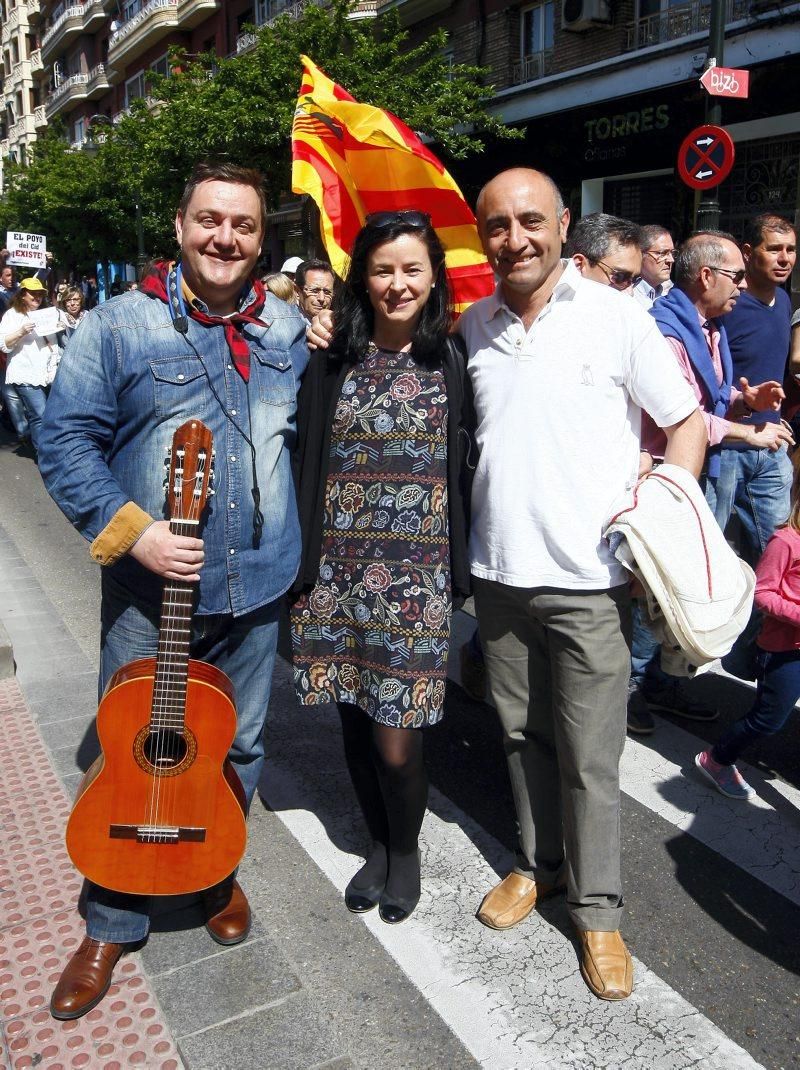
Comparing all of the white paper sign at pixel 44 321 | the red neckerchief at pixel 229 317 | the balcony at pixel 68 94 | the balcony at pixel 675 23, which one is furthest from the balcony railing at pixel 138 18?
the red neckerchief at pixel 229 317

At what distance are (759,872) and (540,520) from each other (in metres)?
1.57

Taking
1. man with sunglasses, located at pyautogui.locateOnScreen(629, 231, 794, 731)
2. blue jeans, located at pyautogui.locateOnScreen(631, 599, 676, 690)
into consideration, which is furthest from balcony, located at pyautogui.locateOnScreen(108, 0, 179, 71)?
blue jeans, located at pyautogui.locateOnScreen(631, 599, 676, 690)

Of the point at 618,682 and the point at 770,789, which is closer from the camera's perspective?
the point at 618,682

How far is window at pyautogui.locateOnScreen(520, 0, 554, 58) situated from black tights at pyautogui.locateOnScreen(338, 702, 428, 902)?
17.0m

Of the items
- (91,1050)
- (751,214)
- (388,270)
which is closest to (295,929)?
(91,1050)

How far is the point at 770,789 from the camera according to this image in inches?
146

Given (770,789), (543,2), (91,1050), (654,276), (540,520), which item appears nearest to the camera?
(91,1050)

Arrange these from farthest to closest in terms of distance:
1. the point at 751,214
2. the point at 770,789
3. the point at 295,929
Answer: the point at 751,214 → the point at 770,789 → the point at 295,929

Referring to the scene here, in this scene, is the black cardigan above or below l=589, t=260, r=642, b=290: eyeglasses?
below

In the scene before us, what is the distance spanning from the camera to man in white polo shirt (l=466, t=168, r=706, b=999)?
97.1 inches

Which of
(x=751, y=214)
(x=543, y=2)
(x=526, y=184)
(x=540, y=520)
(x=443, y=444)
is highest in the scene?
→ (x=543, y=2)

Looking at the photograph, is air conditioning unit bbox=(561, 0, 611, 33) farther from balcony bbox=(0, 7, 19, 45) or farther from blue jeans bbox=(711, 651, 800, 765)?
balcony bbox=(0, 7, 19, 45)

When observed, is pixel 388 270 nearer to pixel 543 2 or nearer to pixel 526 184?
pixel 526 184

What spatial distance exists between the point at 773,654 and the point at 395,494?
171 cm
